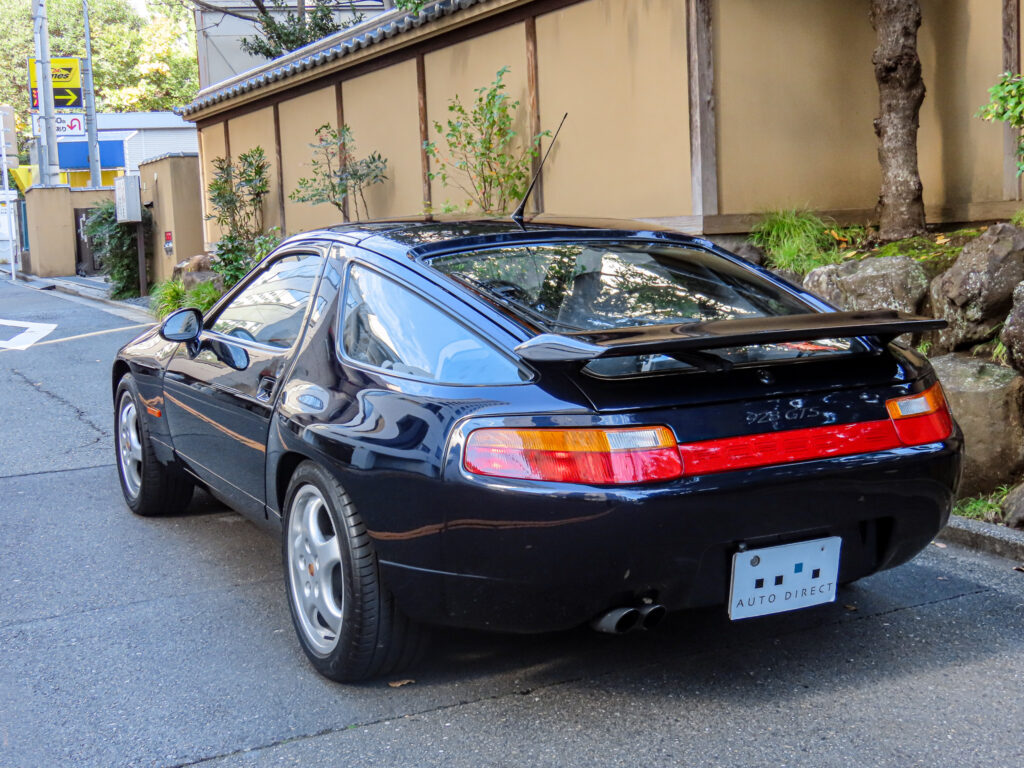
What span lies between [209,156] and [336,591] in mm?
16173

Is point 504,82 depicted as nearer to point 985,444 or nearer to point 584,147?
point 584,147

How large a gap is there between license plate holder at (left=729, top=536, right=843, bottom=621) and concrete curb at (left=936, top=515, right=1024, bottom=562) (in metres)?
1.60

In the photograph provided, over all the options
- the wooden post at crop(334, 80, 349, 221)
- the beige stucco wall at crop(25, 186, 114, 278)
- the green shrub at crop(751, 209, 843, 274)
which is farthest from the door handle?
the beige stucco wall at crop(25, 186, 114, 278)

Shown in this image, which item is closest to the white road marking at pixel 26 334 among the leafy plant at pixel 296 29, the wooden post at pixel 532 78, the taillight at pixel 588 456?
the leafy plant at pixel 296 29

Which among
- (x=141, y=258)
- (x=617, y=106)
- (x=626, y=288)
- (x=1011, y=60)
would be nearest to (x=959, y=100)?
(x=1011, y=60)

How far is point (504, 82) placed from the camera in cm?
1071

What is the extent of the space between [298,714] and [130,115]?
126ft

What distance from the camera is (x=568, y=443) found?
113 inches

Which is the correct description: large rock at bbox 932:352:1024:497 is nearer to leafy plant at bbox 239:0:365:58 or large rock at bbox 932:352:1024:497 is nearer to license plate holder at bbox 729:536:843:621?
license plate holder at bbox 729:536:843:621

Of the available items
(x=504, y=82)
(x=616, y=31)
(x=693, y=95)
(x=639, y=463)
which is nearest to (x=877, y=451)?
(x=639, y=463)

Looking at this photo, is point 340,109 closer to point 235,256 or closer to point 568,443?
point 235,256

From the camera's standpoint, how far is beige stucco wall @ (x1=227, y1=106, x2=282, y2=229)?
15.8m

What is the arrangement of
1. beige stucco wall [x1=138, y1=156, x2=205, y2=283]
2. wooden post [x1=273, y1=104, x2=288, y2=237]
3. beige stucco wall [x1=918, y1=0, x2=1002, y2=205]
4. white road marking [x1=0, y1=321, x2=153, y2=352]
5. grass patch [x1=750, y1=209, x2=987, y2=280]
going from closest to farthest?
1. grass patch [x1=750, y1=209, x2=987, y2=280]
2. beige stucco wall [x1=918, y1=0, x2=1002, y2=205]
3. white road marking [x1=0, y1=321, x2=153, y2=352]
4. wooden post [x1=273, y1=104, x2=288, y2=237]
5. beige stucco wall [x1=138, y1=156, x2=205, y2=283]

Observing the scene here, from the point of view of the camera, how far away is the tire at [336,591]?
3.22 meters
